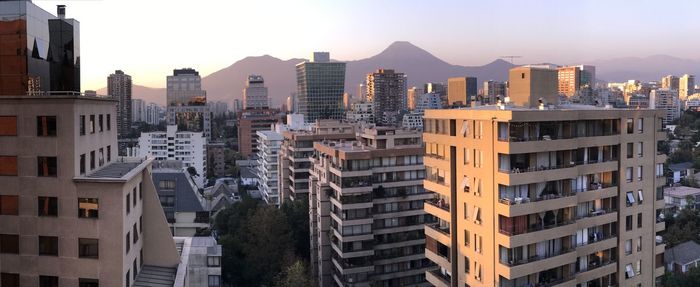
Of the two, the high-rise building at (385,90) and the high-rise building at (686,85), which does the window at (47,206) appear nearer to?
the high-rise building at (385,90)

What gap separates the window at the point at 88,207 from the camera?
49.4 ft

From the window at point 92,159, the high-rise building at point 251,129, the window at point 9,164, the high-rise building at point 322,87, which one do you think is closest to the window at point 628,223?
the window at point 92,159

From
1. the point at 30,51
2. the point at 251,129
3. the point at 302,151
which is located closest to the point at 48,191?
the point at 30,51

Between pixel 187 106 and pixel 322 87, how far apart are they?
125ft

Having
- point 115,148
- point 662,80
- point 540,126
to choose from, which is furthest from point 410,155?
point 662,80

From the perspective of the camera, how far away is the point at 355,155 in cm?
3409

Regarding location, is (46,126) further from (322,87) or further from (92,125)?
(322,87)

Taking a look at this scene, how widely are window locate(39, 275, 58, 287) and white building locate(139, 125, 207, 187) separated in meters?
66.7

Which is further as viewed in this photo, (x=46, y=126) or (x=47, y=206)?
(x=47, y=206)

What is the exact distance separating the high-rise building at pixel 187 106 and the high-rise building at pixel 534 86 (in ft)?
369

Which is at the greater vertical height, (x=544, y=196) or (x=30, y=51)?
(x=30, y=51)

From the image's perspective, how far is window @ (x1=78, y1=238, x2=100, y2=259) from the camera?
15.2 meters

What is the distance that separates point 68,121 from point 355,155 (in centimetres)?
2088

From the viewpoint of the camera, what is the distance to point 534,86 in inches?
887
